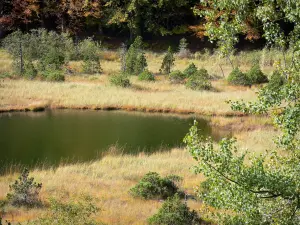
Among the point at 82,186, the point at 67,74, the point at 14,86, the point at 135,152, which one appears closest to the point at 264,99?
the point at 82,186

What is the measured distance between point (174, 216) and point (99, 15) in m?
38.3

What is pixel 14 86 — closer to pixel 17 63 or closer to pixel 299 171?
pixel 17 63

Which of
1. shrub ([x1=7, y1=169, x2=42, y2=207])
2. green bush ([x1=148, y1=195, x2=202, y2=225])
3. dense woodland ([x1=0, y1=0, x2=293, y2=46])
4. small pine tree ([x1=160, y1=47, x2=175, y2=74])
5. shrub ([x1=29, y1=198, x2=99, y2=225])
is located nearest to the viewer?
shrub ([x1=29, y1=198, x2=99, y2=225])

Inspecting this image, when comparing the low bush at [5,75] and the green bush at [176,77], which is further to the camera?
the green bush at [176,77]

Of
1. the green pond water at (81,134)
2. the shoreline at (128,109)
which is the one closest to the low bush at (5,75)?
the shoreline at (128,109)

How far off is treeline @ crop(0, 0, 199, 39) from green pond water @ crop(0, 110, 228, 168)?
21864 millimetres

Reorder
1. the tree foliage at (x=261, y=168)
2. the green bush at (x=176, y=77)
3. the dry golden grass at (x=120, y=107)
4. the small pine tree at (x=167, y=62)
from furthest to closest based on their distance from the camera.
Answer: the small pine tree at (x=167, y=62) → the green bush at (x=176, y=77) → the dry golden grass at (x=120, y=107) → the tree foliage at (x=261, y=168)

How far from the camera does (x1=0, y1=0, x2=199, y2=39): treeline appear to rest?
42.2m

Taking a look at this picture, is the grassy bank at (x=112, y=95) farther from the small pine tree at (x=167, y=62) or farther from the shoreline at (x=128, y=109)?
the small pine tree at (x=167, y=62)

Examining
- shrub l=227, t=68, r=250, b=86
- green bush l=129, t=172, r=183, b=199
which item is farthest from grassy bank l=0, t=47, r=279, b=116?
green bush l=129, t=172, r=183, b=199

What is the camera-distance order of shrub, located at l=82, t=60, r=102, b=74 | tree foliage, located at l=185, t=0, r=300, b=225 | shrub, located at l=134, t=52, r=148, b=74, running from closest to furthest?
tree foliage, located at l=185, t=0, r=300, b=225 → shrub, located at l=134, t=52, r=148, b=74 → shrub, located at l=82, t=60, r=102, b=74

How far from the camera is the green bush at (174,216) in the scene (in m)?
8.18

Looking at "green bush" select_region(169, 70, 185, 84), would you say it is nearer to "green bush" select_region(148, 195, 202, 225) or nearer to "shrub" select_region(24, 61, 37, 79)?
"shrub" select_region(24, 61, 37, 79)

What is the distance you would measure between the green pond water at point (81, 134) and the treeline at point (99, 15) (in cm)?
2186
